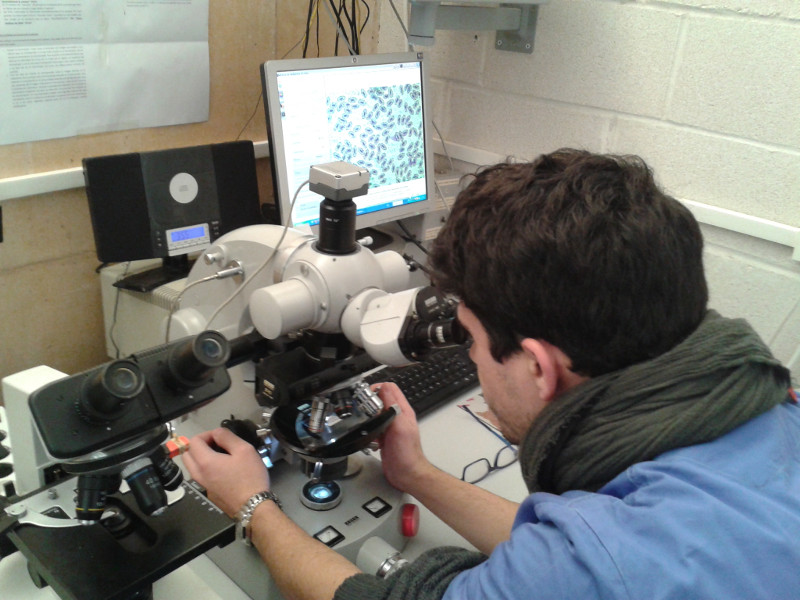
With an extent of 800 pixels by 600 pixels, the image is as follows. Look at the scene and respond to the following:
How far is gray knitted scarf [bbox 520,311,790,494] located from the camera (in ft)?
2.03

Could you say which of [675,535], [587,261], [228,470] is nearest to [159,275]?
[228,470]

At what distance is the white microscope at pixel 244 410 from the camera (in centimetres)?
66

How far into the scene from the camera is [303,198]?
4.68 feet

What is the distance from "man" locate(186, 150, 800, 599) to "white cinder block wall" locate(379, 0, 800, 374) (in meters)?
0.77

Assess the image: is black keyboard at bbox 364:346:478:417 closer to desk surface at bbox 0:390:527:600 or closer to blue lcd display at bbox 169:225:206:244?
desk surface at bbox 0:390:527:600

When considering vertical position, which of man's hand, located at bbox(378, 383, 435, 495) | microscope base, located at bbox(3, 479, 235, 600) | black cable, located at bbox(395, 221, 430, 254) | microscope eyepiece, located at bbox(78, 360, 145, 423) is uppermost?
microscope eyepiece, located at bbox(78, 360, 145, 423)

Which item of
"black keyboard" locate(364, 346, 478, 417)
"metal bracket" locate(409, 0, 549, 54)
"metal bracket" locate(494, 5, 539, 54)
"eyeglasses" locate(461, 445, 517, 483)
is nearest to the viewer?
"eyeglasses" locate(461, 445, 517, 483)

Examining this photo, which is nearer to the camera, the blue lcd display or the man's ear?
the man's ear

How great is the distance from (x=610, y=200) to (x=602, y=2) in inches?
42.3

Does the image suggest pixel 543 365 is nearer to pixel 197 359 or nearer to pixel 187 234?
pixel 197 359

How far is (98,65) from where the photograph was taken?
4.09 feet

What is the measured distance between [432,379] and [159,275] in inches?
23.8

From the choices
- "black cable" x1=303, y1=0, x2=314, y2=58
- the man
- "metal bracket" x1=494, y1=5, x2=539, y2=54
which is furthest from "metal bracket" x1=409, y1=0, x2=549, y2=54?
the man

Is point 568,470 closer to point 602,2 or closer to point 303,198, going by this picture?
point 303,198
